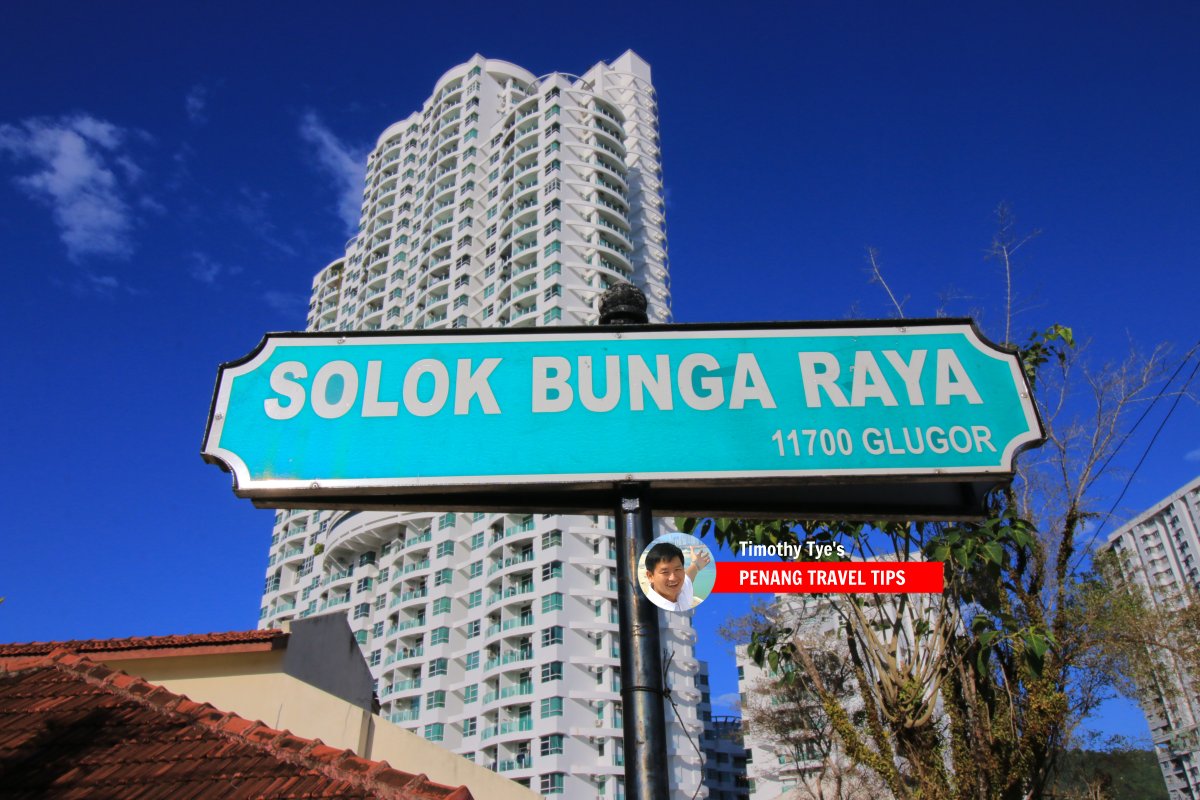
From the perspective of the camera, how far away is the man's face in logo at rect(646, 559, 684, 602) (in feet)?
4.95

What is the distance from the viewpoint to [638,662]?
4.83ft

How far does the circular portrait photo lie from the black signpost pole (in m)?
0.02

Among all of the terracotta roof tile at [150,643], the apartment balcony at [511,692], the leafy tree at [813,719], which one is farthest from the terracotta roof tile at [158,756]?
the apartment balcony at [511,692]

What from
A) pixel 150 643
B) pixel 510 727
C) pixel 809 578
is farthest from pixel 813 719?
pixel 809 578

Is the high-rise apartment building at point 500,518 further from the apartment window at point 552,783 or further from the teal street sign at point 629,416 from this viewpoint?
the teal street sign at point 629,416

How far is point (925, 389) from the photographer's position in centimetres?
178

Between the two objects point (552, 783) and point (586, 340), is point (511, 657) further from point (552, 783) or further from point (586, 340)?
point (586, 340)

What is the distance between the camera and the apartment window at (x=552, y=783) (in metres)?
40.2

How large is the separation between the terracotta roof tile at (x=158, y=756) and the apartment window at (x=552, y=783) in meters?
40.1

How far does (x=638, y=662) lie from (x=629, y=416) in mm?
523

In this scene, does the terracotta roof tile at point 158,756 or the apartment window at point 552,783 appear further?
the apartment window at point 552,783

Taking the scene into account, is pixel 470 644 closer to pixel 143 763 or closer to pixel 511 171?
pixel 511 171

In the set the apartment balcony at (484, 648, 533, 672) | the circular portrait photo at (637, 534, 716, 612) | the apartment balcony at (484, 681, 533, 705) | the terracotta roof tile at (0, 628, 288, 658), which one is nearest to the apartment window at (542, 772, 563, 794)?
the apartment balcony at (484, 681, 533, 705)

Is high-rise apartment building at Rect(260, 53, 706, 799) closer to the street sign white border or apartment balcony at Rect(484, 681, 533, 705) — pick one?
apartment balcony at Rect(484, 681, 533, 705)
